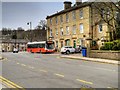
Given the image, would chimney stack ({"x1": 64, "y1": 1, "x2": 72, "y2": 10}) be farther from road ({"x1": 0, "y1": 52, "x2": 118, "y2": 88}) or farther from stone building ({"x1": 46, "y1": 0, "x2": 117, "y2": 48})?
road ({"x1": 0, "y1": 52, "x2": 118, "y2": 88})

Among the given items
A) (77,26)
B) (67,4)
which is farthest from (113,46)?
(67,4)

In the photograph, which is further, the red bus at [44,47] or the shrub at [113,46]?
the red bus at [44,47]

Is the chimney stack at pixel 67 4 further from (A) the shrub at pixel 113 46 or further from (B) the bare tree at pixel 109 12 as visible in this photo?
(A) the shrub at pixel 113 46

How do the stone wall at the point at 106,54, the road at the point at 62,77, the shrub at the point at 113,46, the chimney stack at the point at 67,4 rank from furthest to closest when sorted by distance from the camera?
the chimney stack at the point at 67,4 < the shrub at the point at 113,46 < the stone wall at the point at 106,54 < the road at the point at 62,77

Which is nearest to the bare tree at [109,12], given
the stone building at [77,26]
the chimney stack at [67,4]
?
the stone building at [77,26]

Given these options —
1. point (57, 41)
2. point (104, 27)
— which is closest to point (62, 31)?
point (57, 41)

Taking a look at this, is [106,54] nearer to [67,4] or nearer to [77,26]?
[77,26]

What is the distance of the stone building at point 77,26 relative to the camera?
52.5m

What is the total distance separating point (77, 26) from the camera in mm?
57875

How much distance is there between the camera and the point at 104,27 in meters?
51.3

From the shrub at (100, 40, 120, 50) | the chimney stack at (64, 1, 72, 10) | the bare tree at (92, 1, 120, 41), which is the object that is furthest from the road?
the chimney stack at (64, 1, 72, 10)

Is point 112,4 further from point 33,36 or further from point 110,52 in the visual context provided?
point 33,36

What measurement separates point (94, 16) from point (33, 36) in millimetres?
76979

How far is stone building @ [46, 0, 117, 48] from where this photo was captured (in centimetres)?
5253
